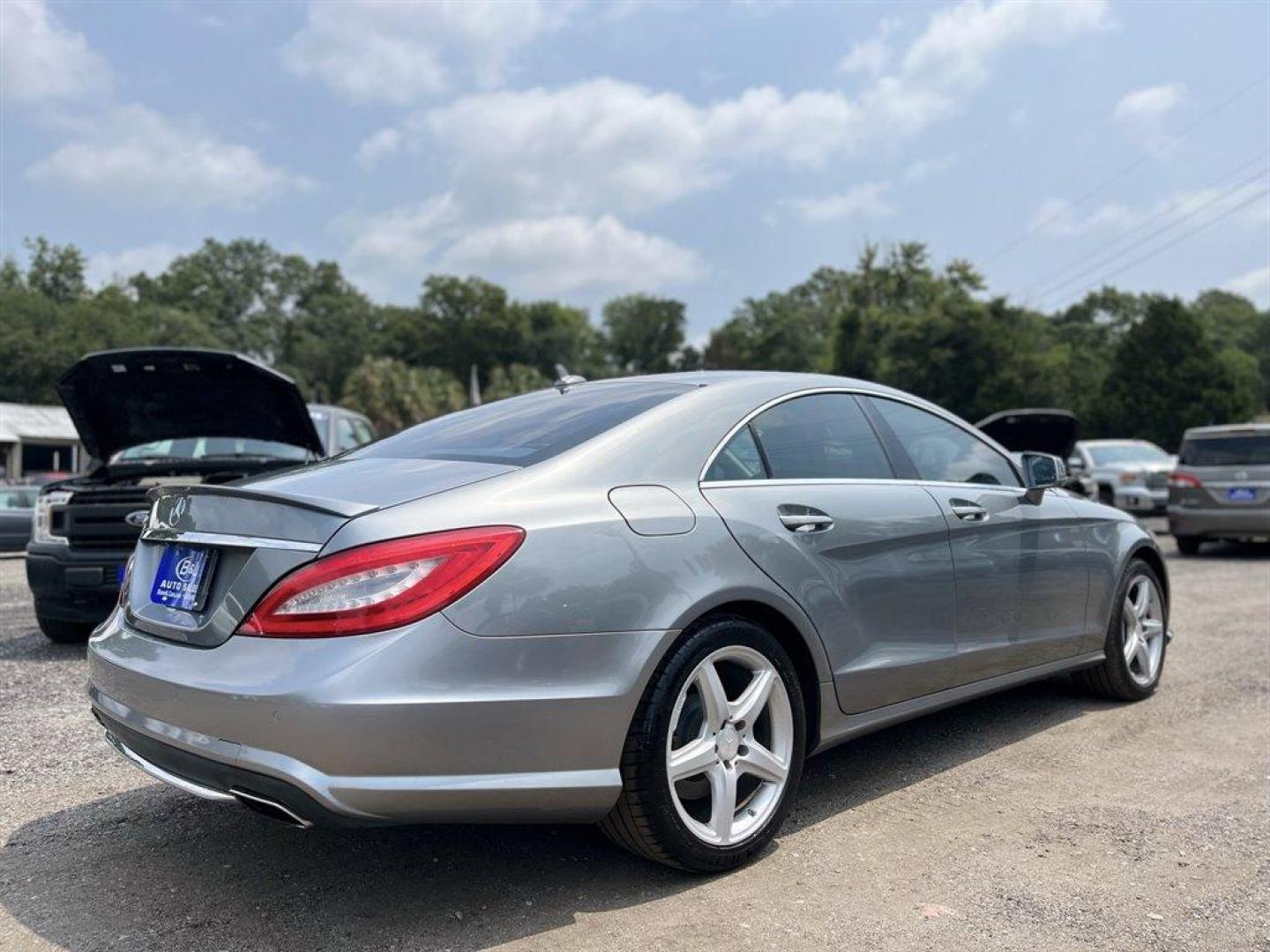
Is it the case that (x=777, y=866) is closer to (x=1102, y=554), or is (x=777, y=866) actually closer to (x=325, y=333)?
(x=1102, y=554)

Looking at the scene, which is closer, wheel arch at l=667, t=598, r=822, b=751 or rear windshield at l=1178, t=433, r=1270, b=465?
wheel arch at l=667, t=598, r=822, b=751

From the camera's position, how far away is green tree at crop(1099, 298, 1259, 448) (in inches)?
1330

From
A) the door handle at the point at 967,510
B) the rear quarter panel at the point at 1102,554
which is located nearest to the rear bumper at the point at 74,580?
the door handle at the point at 967,510

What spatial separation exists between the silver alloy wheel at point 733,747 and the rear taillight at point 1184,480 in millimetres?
11291


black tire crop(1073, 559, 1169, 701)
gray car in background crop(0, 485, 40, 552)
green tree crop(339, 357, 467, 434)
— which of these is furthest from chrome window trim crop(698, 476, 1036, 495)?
green tree crop(339, 357, 467, 434)

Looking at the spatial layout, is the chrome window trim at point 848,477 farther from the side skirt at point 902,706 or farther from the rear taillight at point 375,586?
the rear taillight at point 375,586

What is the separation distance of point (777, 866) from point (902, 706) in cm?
82

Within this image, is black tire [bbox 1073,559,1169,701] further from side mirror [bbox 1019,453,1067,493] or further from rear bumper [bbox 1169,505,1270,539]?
rear bumper [bbox 1169,505,1270,539]

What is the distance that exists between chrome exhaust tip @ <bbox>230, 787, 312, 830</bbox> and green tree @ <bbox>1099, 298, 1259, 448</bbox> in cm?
3617

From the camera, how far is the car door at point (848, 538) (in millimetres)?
3131

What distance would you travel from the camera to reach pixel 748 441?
331 centimetres

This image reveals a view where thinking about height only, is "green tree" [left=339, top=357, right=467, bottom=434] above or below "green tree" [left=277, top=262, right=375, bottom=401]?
below

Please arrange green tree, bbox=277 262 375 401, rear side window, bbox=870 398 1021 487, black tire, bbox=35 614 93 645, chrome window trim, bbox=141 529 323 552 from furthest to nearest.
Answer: green tree, bbox=277 262 375 401 → black tire, bbox=35 614 93 645 → rear side window, bbox=870 398 1021 487 → chrome window trim, bbox=141 529 323 552

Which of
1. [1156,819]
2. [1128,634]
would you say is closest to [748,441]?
[1156,819]
